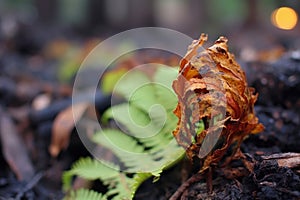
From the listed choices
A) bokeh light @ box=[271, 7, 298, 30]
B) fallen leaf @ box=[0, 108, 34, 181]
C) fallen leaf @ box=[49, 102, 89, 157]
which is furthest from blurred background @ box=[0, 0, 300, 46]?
fallen leaf @ box=[49, 102, 89, 157]

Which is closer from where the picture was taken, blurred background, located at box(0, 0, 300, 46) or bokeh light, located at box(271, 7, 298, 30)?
bokeh light, located at box(271, 7, 298, 30)

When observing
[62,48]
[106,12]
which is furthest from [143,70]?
[106,12]

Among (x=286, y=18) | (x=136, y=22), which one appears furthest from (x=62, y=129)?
(x=136, y=22)

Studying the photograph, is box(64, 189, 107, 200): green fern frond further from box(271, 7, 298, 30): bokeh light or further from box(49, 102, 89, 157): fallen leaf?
box(271, 7, 298, 30): bokeh light

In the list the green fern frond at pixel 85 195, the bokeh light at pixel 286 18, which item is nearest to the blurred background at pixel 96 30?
the bokeh light at pixel 286 18

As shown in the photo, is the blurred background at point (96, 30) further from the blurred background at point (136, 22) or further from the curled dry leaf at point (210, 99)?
the curled dry leaf at point (210, 99)
